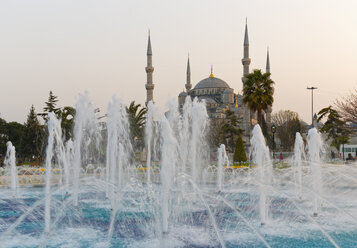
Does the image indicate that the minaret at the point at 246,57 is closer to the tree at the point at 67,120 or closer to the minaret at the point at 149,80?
the minaret at the point at 149,80

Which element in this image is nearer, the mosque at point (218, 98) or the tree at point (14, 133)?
the tree at point (14, 133)

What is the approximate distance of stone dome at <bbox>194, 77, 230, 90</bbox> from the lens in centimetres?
7850

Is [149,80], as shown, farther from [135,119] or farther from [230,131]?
[135,119]

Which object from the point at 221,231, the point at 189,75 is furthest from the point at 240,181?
the point at 189,75

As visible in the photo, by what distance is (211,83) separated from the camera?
78.8m

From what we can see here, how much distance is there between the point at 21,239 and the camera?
23.1 ft

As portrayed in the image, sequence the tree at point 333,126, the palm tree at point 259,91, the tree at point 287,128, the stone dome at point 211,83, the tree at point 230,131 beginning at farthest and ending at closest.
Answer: the stone dome at point 211,83
the tree at point 287,128
the tree at point 230,131
the tree at point 333,126
the palm tree at point 259,91

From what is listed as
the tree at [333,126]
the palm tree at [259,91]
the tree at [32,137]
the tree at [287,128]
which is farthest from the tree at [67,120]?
the tree at [287,128]

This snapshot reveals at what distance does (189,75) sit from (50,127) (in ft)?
226

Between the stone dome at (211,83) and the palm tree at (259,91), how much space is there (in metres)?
50.5

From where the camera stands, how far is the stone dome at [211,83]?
78500mm

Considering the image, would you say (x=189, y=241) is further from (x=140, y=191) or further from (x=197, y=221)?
(x=140, y=191)

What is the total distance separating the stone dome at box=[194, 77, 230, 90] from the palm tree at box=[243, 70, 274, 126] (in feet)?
166

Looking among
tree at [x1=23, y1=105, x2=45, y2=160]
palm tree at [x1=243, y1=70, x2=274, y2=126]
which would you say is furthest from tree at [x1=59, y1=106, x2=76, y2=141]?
palm tree at [x1=243, y1=70, x2=274, y2=126]
